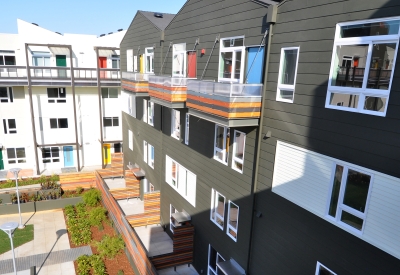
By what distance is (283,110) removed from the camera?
6578mm

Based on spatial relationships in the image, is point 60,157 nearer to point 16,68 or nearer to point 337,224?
point 16,68

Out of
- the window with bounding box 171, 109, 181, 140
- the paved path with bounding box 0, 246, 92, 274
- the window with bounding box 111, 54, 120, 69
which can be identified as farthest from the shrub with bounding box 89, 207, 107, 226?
the window with bounding box 111, 54, 120, 69

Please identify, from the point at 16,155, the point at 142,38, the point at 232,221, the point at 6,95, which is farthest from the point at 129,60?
the point at 232,221

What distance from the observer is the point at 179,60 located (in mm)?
11773

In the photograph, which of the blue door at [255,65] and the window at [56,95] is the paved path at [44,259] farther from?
the window at [56,95]

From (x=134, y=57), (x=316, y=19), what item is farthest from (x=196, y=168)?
(x=134, y=57)

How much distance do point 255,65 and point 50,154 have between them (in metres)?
21.1

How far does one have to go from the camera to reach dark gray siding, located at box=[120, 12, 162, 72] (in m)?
13.6

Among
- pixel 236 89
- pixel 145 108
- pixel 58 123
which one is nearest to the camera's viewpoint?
pixel 236 89

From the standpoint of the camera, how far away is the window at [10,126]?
856 inches

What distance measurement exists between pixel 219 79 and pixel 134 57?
9680mm

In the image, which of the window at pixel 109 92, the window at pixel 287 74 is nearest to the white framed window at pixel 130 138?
the window at pixel 109 92

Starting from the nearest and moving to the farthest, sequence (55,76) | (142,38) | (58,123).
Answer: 1. (142,38)
2. (55,76)
3. (58,123)

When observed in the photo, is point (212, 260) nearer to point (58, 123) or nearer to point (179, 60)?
point (179, 60)
